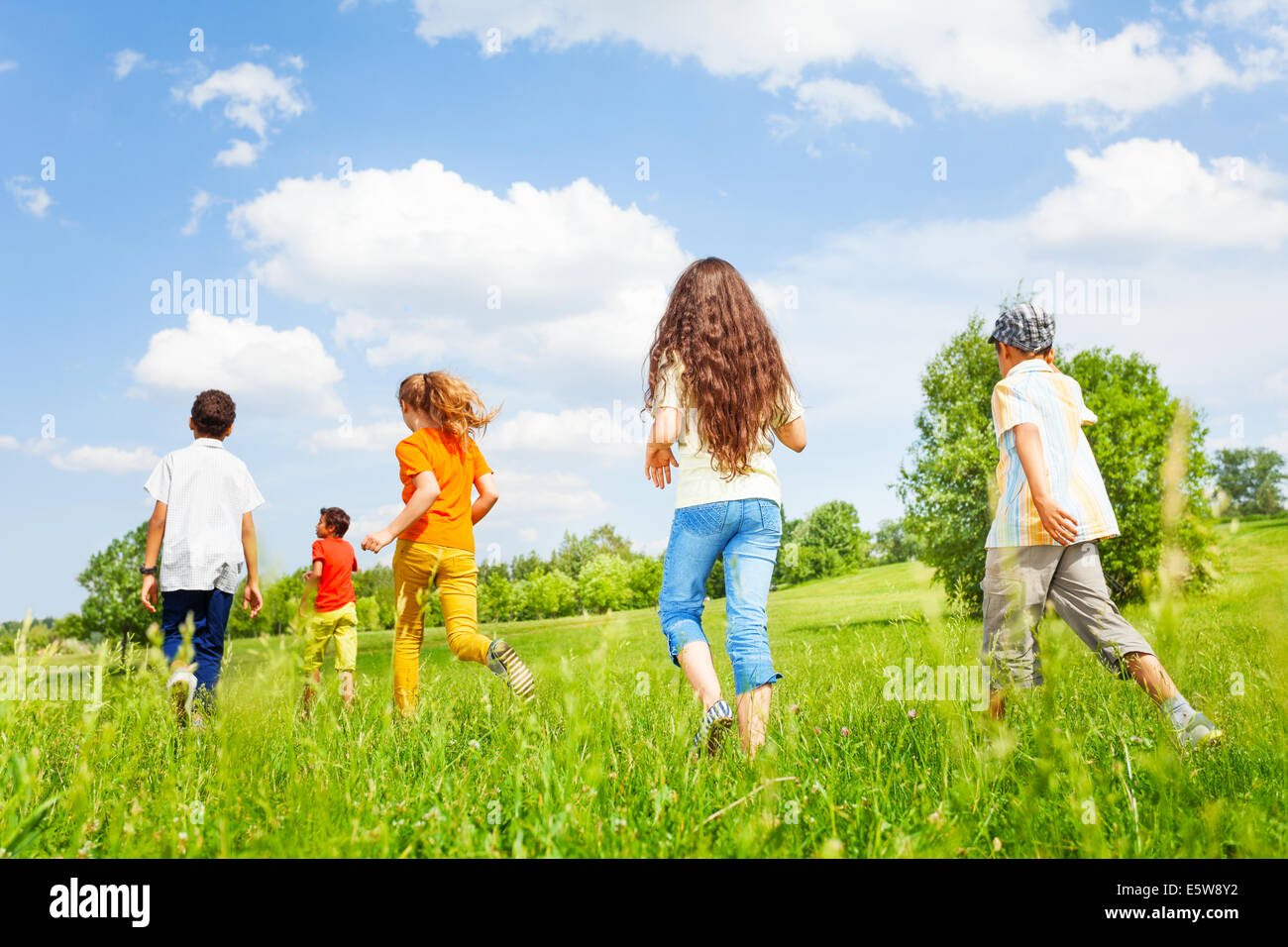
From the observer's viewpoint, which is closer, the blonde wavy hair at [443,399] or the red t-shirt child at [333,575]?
the blonde wavy hair at [443,399]

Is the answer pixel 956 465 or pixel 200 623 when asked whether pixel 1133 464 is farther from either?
pixel 200 623

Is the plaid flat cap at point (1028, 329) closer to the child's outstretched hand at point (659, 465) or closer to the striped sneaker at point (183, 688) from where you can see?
the child's outstretched hand at point (659, 465)

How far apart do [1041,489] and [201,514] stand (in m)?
4.92

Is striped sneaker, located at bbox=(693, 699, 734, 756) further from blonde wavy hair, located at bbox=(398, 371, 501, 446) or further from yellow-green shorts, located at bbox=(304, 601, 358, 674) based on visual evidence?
yellow-green shorts, located at bbox=(304, 601, 358, 674)

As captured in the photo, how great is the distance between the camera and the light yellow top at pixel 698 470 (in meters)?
3.52

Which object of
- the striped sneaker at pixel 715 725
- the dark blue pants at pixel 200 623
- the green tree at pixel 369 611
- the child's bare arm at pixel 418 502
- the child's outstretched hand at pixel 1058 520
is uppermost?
the child's bare arm at pixel 418 502

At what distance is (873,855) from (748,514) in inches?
64.1

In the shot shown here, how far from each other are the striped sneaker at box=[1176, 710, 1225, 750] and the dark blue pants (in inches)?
203

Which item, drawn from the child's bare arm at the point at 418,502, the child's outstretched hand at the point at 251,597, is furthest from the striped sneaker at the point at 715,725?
the child's outstretched hand at the point at 251,597

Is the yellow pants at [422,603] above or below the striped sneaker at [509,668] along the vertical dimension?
above

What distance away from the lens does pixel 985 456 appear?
17.8 metres

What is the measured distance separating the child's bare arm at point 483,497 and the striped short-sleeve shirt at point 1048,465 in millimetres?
2952

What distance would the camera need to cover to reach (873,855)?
82.0 inches
